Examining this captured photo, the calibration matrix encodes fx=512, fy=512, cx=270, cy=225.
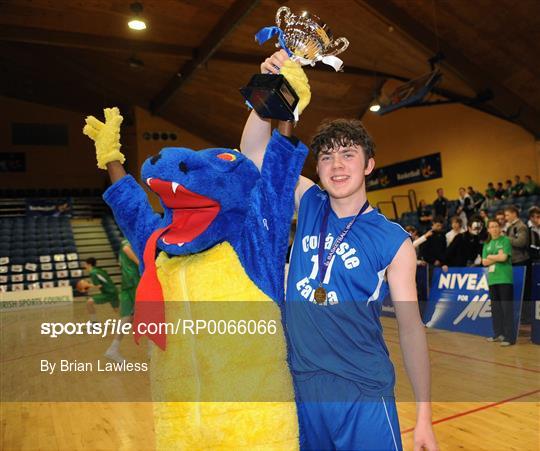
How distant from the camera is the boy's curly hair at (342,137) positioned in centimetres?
166

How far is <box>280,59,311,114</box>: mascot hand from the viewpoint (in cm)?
151

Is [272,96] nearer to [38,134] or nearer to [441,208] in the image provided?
[441,208]

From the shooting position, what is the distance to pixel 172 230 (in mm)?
1555

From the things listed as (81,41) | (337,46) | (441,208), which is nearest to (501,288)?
(337,46)

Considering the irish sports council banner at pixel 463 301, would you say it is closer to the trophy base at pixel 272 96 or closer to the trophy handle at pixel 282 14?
the trophy handle at pixel 282 14

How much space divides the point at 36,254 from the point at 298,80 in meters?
15.6

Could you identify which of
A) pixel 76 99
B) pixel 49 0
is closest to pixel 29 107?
pixel 76 99

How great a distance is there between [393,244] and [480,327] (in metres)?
5.37

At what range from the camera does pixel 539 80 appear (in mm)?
10102

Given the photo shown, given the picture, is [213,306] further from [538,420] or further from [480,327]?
[480,327]

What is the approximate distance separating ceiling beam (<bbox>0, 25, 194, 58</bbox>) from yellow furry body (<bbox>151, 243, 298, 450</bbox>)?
40.5 ft

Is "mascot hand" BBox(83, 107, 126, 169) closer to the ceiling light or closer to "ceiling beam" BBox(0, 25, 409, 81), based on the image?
the ceiling light

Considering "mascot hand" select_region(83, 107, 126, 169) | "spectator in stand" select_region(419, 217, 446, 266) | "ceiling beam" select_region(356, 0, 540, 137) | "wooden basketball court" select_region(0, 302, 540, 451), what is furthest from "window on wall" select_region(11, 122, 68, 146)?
"mascot hand" select_region(83, 107, 126, 169)

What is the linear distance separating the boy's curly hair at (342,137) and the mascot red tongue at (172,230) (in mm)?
420
